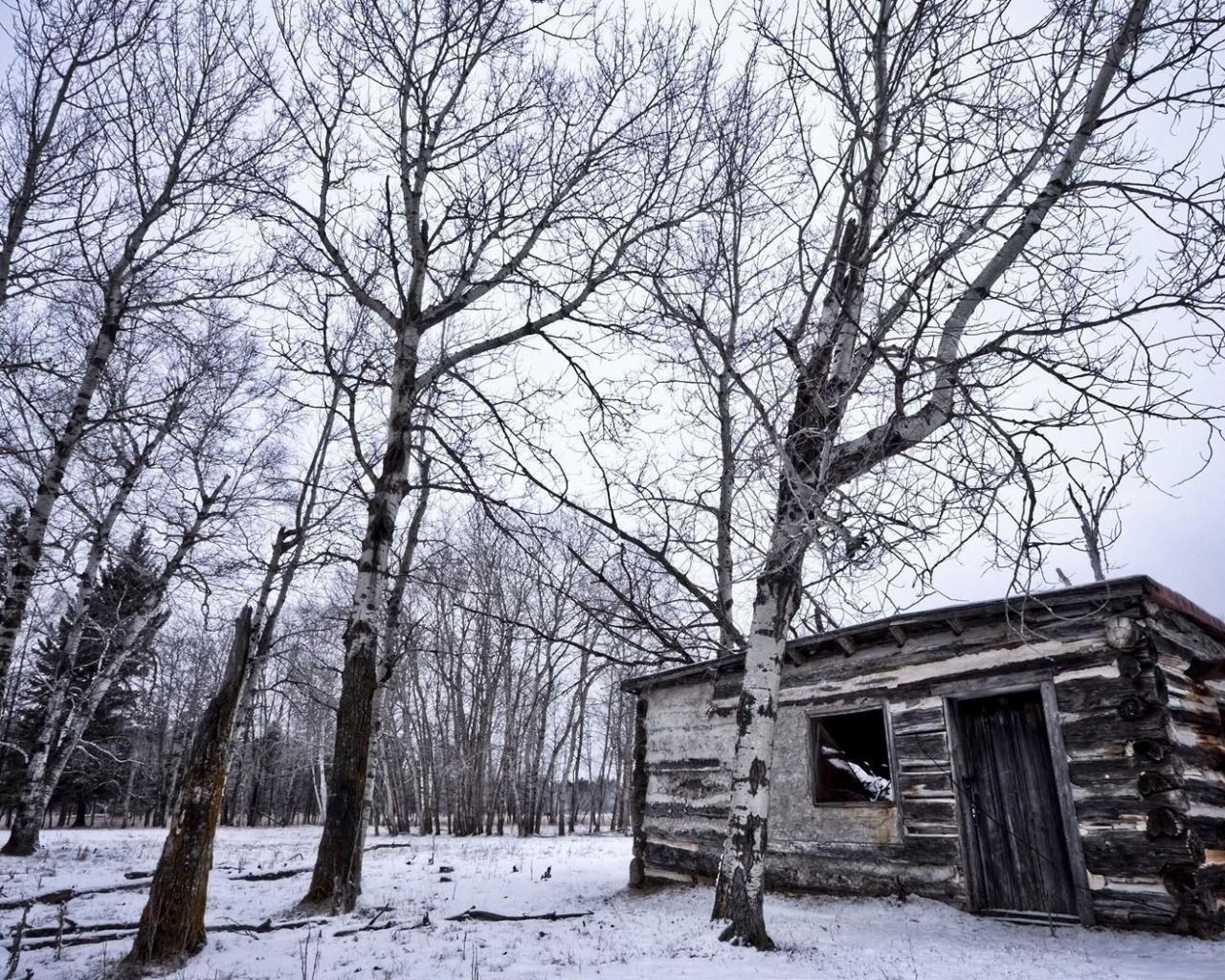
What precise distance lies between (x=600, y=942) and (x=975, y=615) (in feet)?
17.7

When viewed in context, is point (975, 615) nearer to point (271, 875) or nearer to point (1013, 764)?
point (1013, 764)

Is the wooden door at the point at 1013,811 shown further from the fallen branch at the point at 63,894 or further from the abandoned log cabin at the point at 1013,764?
the fallen branch at the point at 63,894

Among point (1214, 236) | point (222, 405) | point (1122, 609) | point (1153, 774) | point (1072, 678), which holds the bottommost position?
point (1153, 774)

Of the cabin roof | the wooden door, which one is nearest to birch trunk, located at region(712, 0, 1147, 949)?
the cabin roof

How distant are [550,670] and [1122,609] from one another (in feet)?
79.3

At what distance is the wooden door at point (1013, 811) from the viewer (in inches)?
325

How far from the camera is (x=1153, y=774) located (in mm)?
7297

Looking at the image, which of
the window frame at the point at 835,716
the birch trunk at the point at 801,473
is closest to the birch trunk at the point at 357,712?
the birch trunk at the point at 801,473

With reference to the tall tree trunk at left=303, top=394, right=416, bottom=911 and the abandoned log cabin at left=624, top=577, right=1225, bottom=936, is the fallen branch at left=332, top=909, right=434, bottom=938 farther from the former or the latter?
the abandoned log cabin at left=624, top=577, right=1225, bottom=936

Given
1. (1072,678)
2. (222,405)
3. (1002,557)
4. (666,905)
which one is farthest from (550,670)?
(1002,557)

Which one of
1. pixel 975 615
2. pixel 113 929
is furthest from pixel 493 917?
pixel 975 615

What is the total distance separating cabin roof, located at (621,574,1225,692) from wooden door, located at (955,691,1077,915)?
3.75 ft

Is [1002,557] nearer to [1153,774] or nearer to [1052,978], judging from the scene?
[1052,978]

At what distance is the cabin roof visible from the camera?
24.3ft
